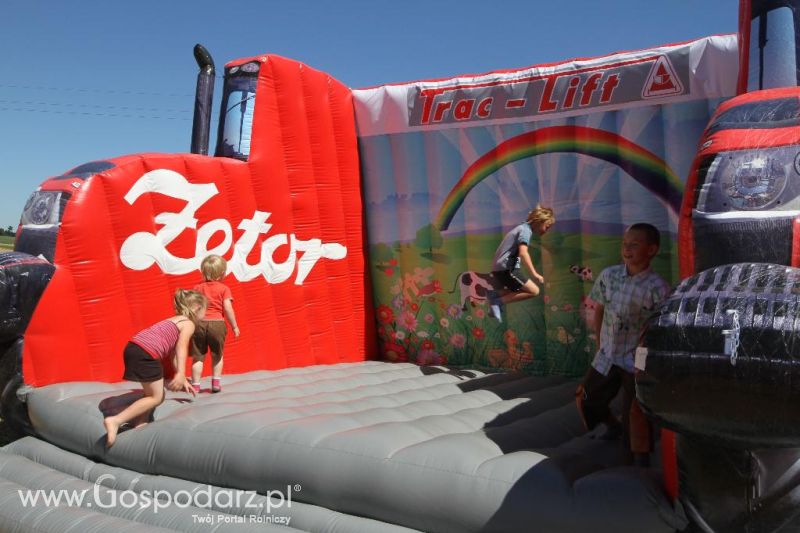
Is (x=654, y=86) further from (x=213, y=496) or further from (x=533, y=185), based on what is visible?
(x=213, y=496)

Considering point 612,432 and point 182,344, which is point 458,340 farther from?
point 182,344

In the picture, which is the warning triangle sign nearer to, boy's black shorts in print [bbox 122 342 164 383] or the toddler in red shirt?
the toddler in red shirt

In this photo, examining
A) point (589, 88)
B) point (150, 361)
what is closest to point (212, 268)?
point (150, 361)

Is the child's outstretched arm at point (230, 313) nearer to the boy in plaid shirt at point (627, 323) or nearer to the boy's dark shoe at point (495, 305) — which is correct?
the boy's dark shoe at point (495, 305)

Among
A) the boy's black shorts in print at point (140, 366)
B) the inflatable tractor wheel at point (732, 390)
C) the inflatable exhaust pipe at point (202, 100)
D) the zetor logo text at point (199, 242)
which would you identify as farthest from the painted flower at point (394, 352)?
the inflatable tractor wheel at point (732, 390)

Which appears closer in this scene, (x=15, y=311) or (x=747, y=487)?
(x=747, y=487)

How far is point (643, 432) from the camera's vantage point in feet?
8.20

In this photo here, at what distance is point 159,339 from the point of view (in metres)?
3.13

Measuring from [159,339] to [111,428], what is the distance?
16.5 inches

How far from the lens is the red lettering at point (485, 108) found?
4.79 metres

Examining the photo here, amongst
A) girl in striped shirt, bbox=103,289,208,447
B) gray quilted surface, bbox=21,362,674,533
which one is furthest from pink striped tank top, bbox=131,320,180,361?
gray quilted surface, bbox=21,362,674,533

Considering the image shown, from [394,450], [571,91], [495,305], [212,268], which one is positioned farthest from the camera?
[495,305]

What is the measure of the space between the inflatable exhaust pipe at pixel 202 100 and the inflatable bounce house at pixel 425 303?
0.02 m

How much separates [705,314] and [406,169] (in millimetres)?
3637
